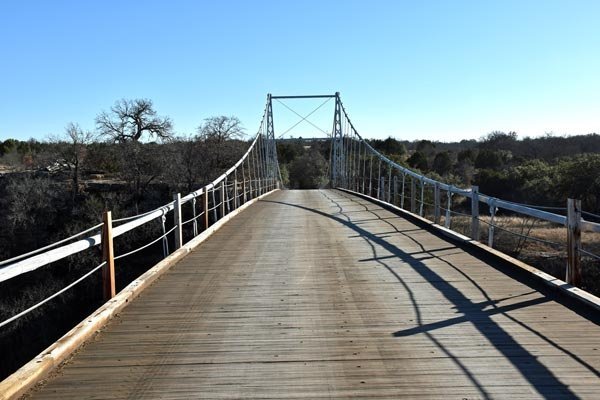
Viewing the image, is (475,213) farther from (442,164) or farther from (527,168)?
(442,164)

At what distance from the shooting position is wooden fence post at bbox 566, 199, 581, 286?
18.7 ft

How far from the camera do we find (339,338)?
172 inches

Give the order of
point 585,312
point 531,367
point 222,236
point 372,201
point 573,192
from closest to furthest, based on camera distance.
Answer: point 531,367 < point 585,312 < point 222,236 < point 372,201 < point 573,192

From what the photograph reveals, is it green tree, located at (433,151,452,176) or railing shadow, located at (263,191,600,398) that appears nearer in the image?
railing shadow, located at (263,191,600,398)

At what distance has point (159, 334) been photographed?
455 cm

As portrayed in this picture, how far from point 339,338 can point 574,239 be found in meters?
2.90

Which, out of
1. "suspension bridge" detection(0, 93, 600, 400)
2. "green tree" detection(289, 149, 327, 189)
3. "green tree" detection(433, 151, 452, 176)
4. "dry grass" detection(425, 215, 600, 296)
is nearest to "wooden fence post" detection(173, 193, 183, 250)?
"suspension bridge" detection(0, 93, 600, 400)

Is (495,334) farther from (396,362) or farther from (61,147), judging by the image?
(61,147)

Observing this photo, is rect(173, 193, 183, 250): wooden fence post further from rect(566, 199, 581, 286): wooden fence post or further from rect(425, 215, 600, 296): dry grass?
rect(425, 215, 600, 296): dry grass

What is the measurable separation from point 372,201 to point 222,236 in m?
11.6

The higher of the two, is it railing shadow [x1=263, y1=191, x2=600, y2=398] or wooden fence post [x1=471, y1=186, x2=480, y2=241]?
wooden fence post [x1=471, y1=186, x2=480, y2=241]

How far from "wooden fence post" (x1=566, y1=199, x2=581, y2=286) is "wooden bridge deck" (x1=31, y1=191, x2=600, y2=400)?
502mm

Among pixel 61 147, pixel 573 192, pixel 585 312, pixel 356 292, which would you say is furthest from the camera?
pixel 61 147

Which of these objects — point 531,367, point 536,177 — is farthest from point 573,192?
point 531,367
